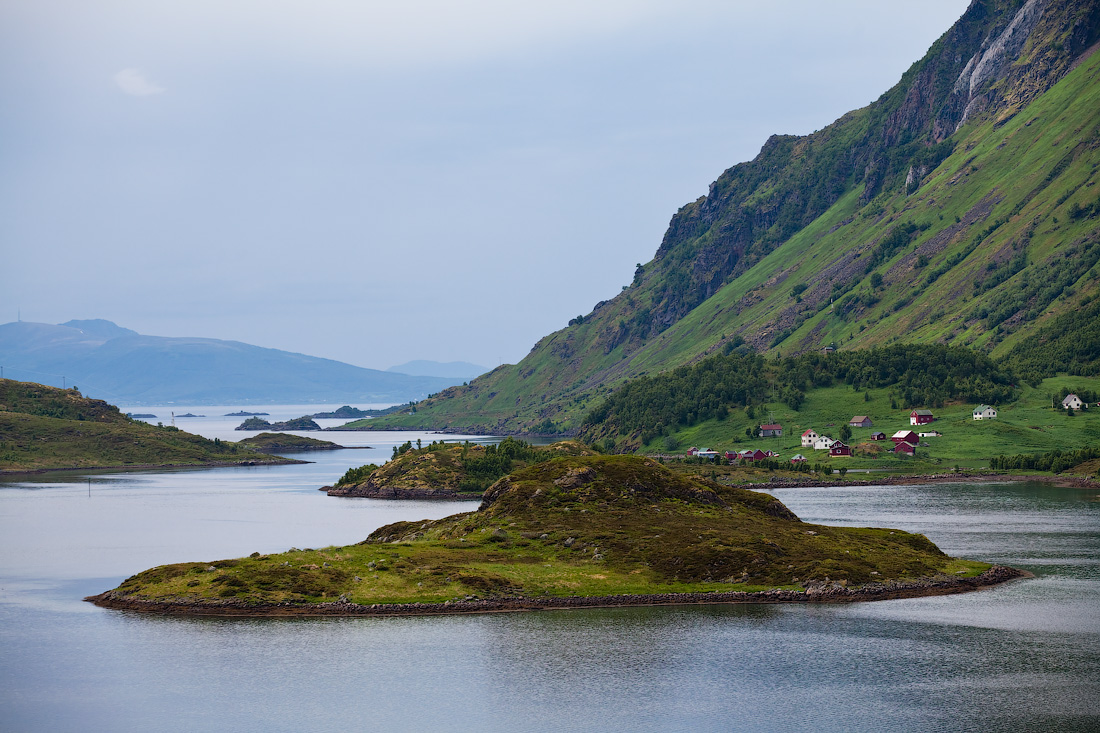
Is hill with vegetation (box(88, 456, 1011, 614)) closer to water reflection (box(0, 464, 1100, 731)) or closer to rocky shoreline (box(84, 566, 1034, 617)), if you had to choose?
rocky shoreline (box(84, 566, 1034, 617))

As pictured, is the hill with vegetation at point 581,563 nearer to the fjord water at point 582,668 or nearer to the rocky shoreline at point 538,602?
the rocky shoreline at point 538,602

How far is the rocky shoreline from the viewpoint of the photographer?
10475 cm

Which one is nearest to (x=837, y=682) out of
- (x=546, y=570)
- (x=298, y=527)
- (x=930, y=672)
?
(x=930, y=672)

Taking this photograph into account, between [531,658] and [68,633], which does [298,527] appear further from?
[531,658]

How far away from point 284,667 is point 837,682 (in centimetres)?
4437

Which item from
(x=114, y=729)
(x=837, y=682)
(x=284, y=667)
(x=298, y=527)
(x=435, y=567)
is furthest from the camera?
(x=298, y=527)

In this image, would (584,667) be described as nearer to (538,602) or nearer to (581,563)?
(538,602)

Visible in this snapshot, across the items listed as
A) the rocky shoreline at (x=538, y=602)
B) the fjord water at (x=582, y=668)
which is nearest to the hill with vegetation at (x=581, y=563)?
the rocky shoreline at (x=538, y=602)

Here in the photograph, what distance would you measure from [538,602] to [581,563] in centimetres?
1297

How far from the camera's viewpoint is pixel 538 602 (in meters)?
108

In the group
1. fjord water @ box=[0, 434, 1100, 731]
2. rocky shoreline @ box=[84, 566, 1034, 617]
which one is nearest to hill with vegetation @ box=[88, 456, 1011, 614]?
rocky shoreline @ box=[84, 566, 1034, 617]

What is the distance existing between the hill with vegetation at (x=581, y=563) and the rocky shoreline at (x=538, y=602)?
152 millimetres

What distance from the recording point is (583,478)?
143 m

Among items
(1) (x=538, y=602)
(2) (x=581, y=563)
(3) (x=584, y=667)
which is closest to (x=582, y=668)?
(3) (x=584, y=667)
